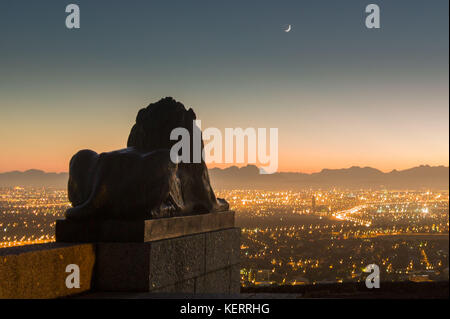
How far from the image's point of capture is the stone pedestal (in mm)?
5918

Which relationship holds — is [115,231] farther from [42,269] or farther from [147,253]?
[42,269]

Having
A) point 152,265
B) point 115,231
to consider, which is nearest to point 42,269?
point 115,231

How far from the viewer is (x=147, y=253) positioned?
591cm

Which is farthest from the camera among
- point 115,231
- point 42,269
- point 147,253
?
point 115,231

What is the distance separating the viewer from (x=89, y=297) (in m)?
5.46

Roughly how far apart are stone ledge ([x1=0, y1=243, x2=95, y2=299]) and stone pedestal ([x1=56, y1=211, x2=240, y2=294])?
237 mm

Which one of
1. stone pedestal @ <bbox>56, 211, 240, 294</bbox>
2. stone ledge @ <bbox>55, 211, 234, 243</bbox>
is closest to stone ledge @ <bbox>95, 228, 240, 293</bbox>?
stone pedestal @ <bbox>56, 211, 240, 294</bbox>

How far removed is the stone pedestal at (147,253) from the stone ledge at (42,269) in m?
0.24

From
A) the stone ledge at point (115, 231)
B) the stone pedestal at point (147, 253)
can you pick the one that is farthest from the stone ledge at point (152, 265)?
the stone ledge at point (115, 231)

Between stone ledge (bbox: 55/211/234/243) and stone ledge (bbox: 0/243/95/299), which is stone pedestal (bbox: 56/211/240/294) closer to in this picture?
stone ledge (bbox: 55/211/234/243)

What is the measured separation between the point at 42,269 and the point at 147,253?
125cm
